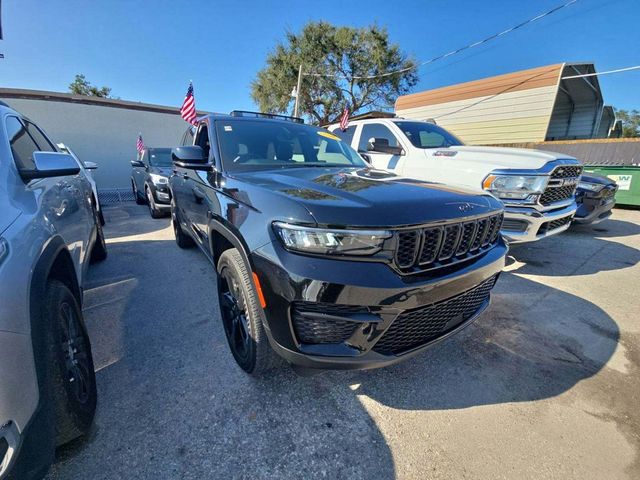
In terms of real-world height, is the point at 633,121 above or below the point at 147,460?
above

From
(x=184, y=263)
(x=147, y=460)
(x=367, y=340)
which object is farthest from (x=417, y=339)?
Answer: (x=184, y=263)

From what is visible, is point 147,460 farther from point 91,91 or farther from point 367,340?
point 91,91

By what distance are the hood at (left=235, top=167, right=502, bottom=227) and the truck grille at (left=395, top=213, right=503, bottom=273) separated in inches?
2.4

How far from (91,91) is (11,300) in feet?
163

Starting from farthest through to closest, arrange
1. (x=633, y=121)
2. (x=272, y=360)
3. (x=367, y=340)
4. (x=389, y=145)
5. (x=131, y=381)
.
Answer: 1. (x=633, y=121)
2. (x=389, y=145)
3. (x=131, y=381)
4. (x=272, y=360)
5. (x=367, y=340)

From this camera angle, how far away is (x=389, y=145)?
4738 millimetres

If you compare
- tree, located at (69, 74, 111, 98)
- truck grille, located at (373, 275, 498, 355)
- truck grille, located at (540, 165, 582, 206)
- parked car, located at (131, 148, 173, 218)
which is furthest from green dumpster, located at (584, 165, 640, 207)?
tree, located at (69, 74, 111, 98)

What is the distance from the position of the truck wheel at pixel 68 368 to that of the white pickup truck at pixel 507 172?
3.14m

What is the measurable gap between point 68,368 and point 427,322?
1.84m

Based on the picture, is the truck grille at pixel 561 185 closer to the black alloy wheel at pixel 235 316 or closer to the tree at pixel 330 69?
the black alloy wheel at pixel 235 316

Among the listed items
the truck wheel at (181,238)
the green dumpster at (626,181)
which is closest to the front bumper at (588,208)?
the green dumpster at (626,181)

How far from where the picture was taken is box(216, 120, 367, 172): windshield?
8.23ft

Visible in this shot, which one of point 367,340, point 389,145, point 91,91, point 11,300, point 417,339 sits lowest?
point 417,339

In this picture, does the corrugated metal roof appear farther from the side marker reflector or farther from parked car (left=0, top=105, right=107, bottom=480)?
parked car (left=0, top=105, right=107, bottom=480)
